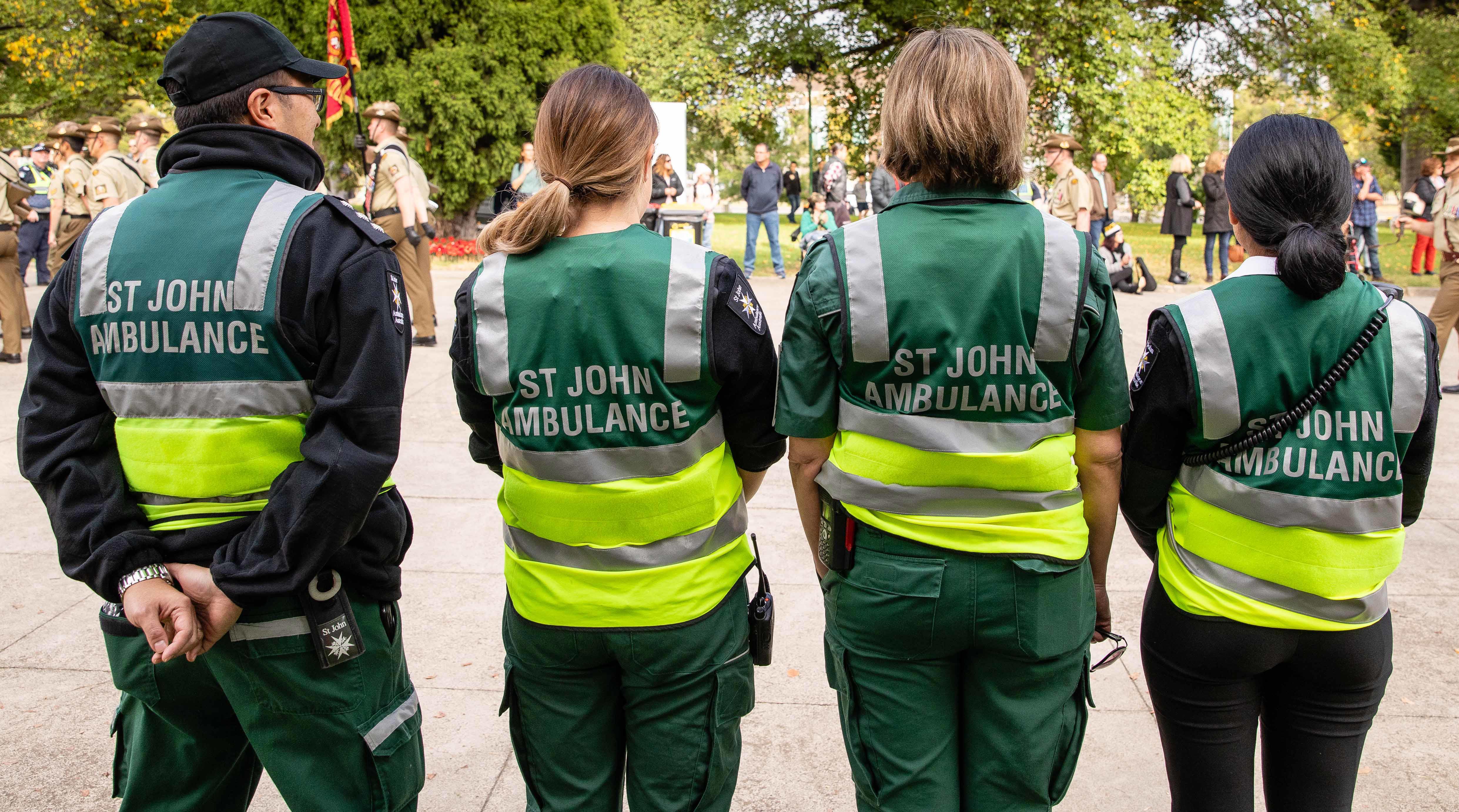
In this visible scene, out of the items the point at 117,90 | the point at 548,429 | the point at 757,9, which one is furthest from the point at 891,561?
the point at 117,90

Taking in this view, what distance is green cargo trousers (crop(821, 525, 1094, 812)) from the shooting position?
1.98 m

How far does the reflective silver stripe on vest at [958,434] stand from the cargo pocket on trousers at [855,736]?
0.25m

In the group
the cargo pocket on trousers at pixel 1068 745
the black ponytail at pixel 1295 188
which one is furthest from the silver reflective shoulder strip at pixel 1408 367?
the cargo pocket on trousers at pixel 1068 745

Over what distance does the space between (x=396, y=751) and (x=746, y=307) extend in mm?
1066

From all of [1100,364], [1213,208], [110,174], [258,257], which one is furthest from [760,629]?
[1213,208]

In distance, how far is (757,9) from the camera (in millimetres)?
19391

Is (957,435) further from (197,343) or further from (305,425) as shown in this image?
(197,343)

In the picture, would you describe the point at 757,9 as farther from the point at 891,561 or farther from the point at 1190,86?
the point at 891,561

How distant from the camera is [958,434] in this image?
1.98 metres

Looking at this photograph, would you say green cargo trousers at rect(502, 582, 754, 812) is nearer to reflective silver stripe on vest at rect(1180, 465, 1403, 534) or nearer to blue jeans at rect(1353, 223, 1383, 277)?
reflective silver stripe on vest at rect(1180, 465, 1403, 534)

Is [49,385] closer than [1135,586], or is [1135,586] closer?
[49,385]

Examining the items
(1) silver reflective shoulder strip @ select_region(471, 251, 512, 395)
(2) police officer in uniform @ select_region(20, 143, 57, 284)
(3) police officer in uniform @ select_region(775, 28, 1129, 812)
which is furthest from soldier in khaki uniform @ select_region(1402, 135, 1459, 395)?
(2) police officer in uniform @ select_region(20, 143, 57, 284)

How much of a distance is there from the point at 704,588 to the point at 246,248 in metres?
1.04

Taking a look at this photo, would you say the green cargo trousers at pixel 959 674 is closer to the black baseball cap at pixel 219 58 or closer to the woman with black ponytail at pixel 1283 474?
the woman with black ponytail at pixel 1283 474
